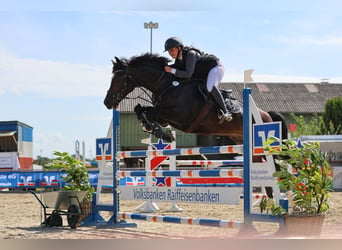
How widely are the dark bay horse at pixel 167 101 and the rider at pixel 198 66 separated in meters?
0.11

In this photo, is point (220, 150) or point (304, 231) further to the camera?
point (220, 150)

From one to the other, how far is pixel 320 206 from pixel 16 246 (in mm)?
2099

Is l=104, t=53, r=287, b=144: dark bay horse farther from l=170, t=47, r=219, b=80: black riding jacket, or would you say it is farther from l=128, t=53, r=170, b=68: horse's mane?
l=170, t=47, r=219, b=80: black riding jacket

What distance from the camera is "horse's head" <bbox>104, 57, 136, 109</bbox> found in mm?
5648

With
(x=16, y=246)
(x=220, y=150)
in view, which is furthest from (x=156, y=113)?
(x=16, y=246)

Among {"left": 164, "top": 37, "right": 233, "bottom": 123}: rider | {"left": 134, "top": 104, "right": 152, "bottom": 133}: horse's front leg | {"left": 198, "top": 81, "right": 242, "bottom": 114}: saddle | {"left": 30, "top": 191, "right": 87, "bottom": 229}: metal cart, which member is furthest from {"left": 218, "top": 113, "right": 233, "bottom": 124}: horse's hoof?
Result: {"left": 30, "top": 191, "right": 87, "bottom": 229}: metal cart

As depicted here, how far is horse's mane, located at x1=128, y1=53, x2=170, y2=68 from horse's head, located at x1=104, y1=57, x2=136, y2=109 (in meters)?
0.11

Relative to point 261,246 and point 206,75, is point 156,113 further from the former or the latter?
point 261,246

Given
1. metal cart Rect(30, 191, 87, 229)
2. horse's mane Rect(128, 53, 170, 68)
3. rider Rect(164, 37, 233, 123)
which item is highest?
horse's mane Rect(128, 53, 170, 68)

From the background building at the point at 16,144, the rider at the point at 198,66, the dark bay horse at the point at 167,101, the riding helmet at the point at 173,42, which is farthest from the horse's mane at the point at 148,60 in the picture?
the background building at the point at 16,144

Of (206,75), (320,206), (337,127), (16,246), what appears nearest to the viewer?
(16,246)

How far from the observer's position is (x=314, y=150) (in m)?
3.97

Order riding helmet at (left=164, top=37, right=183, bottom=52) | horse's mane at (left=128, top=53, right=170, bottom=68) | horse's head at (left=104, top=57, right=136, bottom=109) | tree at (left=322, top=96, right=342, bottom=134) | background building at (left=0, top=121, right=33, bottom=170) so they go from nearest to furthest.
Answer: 1. riding helmet at (left=164, top=37, right=183, bottom=52)
2. horse's head at (left=104, top=57, right=136, bottom=109)
3. horse's mane at (left=128, top=53, right=170, bottom=68)
4. background building at (left=0, top=121, right=33, bottom=170)
5. tree at (left=322, top=96, right=342, bottom=134)

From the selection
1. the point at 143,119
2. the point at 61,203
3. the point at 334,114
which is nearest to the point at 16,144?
the point at 61,203
